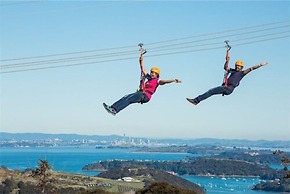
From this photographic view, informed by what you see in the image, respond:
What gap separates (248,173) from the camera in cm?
18850

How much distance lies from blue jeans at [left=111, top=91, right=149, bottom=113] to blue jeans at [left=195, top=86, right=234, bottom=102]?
1742 millimetres

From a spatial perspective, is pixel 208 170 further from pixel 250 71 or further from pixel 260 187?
pixel 250 71

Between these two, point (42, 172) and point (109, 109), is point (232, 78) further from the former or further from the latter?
point (42, 172)

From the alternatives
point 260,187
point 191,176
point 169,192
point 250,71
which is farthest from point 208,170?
point 250,71

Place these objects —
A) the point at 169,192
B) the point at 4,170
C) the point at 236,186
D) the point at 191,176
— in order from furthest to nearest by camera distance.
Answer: the point at 191,176
the point at 236,186
the point at 4,170
the point at 169,192

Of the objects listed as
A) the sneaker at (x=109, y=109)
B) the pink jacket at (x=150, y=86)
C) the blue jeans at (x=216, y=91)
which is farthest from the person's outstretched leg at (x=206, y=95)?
the sneaker at (x=109, y=109)

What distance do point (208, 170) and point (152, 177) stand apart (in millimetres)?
54245

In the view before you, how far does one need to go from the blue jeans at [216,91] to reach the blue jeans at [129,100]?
5.71 ft

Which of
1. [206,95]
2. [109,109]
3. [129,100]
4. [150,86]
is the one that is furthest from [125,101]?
[206,95]

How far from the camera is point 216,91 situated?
1538 cm

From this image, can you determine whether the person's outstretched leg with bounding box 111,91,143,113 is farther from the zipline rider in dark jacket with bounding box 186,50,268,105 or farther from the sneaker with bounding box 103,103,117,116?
the zipline rider in dark jacket with bounding box 186,50,268,105

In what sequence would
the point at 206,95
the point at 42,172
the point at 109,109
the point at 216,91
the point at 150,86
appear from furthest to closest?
the point at 42,172, the point at 206,95, the point at 216,91, the point at 109,109, the point at 150,86

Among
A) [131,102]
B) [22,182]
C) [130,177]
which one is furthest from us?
[130,177]

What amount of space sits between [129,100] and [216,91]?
235 cm
